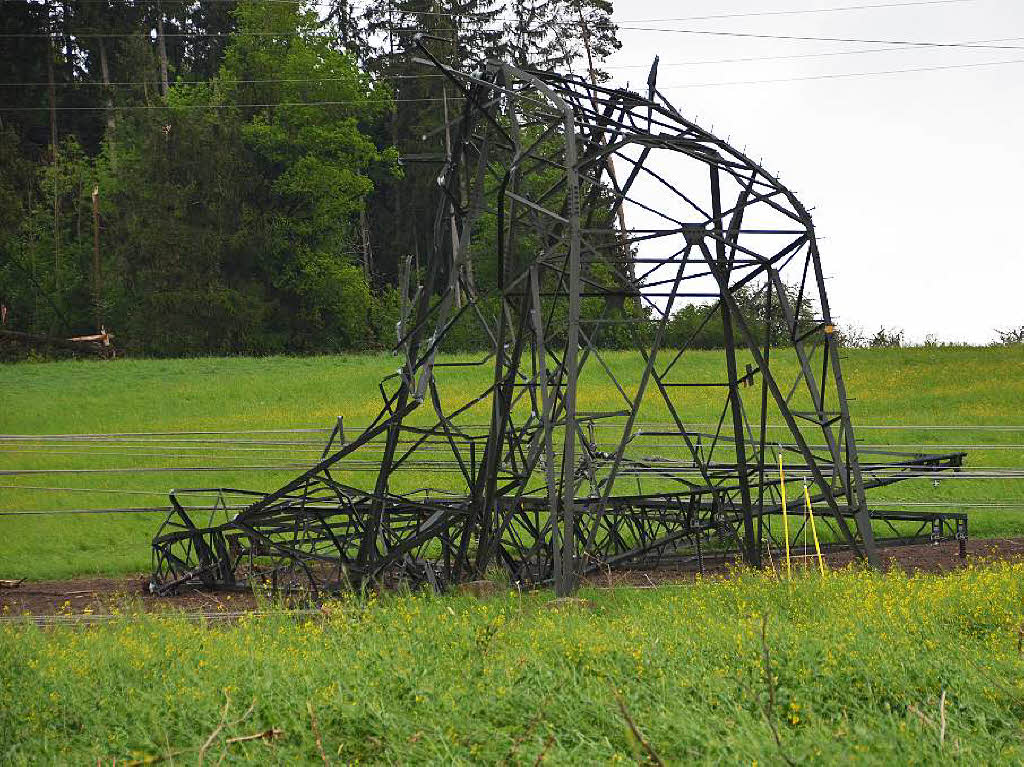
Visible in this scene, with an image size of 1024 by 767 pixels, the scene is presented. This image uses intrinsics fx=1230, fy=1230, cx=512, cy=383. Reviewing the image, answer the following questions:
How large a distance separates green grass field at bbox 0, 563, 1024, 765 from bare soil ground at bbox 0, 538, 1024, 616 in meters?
2.50

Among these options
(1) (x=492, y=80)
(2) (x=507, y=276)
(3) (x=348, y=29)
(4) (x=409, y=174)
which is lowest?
(2) (x=507, y=276)

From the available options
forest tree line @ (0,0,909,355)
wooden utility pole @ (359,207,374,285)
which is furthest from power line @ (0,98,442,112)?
wooden utility pole @ (359,207,374,285)

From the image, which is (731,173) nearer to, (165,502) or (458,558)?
(458,558)

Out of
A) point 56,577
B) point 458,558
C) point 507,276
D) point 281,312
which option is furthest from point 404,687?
point 281,312

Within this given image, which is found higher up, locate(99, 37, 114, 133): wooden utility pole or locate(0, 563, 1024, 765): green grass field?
locate(99, 37, 114, 133): wooden utility pole

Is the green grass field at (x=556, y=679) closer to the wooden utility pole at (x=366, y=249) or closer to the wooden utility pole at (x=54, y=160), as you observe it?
the wooden utility pole at (x=366, y=249)

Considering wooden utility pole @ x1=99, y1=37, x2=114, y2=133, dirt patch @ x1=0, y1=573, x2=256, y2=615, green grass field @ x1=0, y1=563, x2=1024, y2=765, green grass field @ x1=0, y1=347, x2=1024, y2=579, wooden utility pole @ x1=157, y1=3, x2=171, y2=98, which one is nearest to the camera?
green grass field @ x1=0, y1=563, x2=1024, y2=765

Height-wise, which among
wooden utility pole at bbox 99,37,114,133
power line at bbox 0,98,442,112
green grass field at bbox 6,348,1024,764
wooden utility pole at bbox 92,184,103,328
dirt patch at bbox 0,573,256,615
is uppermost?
wooden utility pole at bbox 99,37,114,133

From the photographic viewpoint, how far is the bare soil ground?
42.4 feet

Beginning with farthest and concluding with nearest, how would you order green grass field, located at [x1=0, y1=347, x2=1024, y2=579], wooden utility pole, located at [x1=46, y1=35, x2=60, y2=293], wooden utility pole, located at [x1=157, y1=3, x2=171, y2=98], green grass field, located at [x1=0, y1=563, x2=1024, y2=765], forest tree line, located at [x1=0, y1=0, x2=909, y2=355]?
1. wooden utility pole, located at [x1=157, y1=3, x2=171, y2=98]
2. wooden utility pole, located at [x1=46, y1=35, x2=60, y2=293]
3. forest tree line, located at [x1=0, y1=0, x2=909, y2=355]
4. green grass field, located at [x1=0, y1=347, x2=1024, y2=579]
5. green grass field, located at [x1=0, y1=563, x2=1024, y2=765]

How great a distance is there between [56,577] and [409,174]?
4253cm

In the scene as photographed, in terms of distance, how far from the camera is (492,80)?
1255 cm

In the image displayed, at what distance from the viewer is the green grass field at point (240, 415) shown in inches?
742

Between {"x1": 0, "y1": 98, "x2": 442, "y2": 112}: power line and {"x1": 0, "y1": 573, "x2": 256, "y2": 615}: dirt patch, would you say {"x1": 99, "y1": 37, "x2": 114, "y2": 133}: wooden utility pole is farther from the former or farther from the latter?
{"x1": 0, "y1": 573, "x2": 256, "y2": 615}: dirt patch
